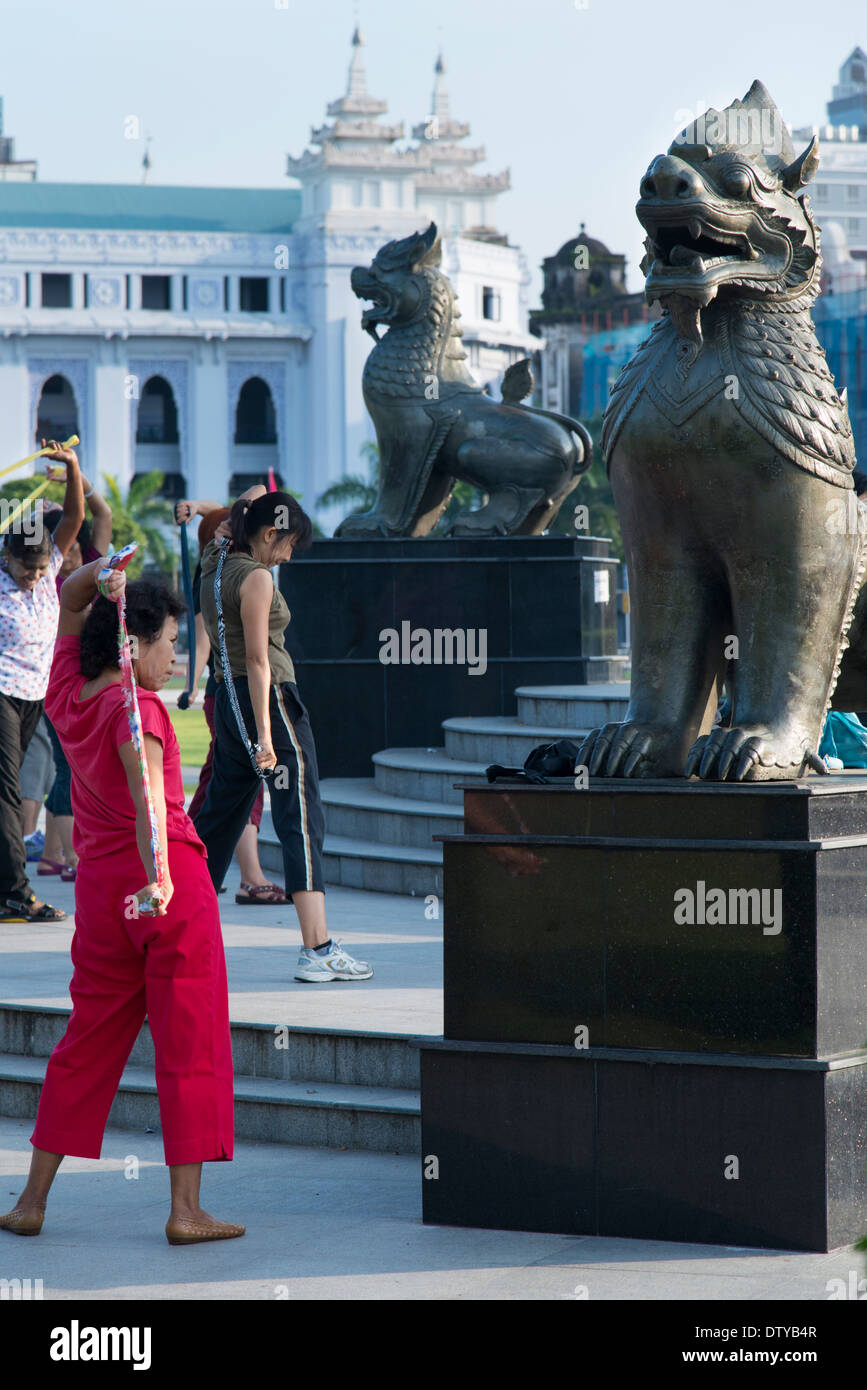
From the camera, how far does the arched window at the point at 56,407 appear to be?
73.2m

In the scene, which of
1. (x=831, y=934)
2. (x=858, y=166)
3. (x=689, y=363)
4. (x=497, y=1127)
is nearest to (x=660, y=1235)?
(x=497, y=1127)

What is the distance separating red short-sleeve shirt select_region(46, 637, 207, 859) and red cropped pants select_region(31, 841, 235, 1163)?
6 cm

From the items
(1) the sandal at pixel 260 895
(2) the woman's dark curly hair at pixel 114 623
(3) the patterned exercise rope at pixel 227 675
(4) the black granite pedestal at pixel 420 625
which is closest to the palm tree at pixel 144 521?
(4) the black granite pedestal at pixel 420 625

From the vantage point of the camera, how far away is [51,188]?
7506 cm

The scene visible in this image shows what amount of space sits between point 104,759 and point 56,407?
235 ft

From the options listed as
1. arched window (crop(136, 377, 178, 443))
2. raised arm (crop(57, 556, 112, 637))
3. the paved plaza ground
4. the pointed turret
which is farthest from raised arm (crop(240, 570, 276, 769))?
the pointed turret

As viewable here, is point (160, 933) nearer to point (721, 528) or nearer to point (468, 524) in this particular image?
point (721, 528)

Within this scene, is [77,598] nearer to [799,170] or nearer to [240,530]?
[240,530]

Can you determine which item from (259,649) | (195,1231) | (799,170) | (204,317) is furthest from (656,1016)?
(204,317)

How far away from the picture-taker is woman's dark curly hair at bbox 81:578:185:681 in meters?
4.41

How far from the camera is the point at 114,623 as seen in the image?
14.5ft

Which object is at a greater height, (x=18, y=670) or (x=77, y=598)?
(x=77, y=598)

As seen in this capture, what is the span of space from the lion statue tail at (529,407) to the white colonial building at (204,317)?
5580 cm
